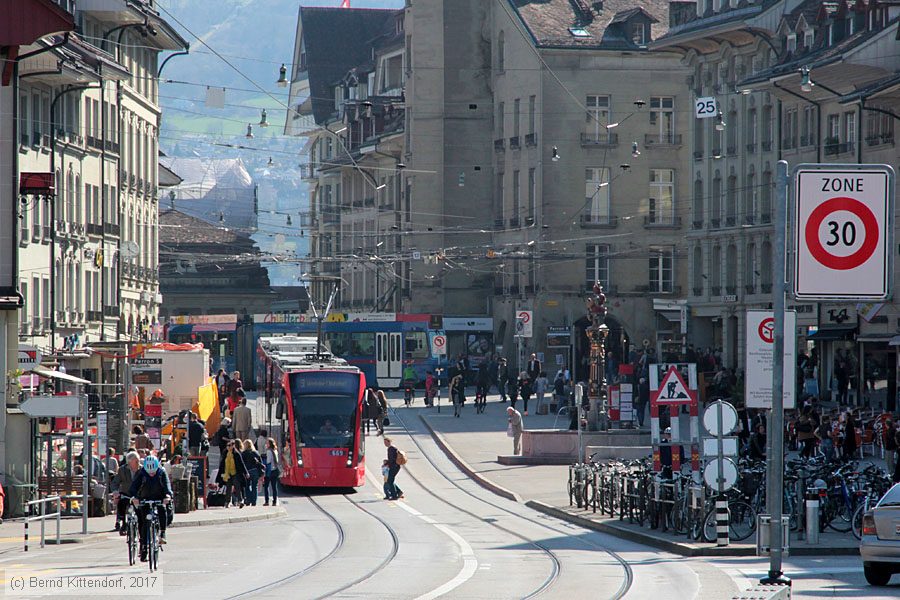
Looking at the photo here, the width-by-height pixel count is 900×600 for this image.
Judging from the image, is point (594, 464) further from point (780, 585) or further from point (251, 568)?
point (780, 585)

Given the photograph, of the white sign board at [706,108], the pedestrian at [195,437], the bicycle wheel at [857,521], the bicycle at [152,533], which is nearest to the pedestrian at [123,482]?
the bicycle at [152,533]

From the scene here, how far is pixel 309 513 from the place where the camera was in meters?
35.1

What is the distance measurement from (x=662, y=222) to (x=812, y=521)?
194ft

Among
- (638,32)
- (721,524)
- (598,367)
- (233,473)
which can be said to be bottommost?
(233,473)

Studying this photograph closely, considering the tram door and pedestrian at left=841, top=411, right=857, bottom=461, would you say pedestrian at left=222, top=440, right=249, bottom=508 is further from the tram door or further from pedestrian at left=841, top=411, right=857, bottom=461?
the tram door

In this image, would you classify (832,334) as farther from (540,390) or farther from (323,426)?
(323,426)

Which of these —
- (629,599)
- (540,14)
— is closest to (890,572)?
(629,599)

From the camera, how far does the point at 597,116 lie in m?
84.0

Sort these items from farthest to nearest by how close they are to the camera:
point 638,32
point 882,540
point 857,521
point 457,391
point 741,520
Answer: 1. point 638,32
2. point 457,391
3. point 741,520
4. point 857,521
5. point 882,540

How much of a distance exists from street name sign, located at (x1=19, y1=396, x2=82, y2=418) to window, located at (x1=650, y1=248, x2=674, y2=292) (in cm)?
5716

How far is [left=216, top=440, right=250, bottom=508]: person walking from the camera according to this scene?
117 ft

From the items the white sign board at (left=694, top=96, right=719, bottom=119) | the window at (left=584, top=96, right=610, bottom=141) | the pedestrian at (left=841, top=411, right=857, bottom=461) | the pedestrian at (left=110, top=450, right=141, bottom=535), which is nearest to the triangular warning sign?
the pedestrian at (left=110, top=450, right=141, bottom=535)

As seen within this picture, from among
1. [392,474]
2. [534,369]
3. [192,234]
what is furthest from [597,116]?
[392,474]

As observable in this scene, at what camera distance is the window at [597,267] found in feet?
276
